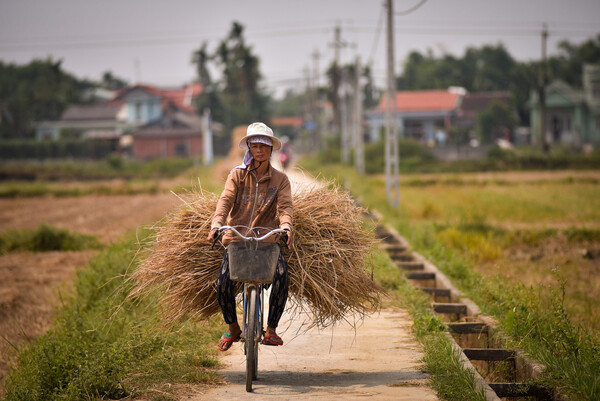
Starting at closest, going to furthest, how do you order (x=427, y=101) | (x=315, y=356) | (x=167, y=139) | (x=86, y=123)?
(x=315, y=356) < (x=167, y=139) < (x=427, y=101) < (x=86, y=123)

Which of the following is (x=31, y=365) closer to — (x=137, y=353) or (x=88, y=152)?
(x=137, y=353)

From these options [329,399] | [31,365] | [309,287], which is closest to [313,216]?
[309,287]

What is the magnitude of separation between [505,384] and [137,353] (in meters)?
3.04

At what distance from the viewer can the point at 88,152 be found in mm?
61906

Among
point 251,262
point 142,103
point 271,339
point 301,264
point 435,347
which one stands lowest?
point 435,347

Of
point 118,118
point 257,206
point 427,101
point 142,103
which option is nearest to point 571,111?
point 427,101

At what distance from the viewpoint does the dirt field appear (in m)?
9.83

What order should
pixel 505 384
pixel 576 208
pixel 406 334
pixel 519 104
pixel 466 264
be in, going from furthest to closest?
Answer: 1. pixel 519 104
2. pixel 576 208
3. pixel 466 264
4. pixel 406 334
5. pixel 505 384

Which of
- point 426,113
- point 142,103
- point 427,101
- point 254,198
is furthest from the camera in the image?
point 142,103

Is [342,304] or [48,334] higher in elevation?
[342,304]

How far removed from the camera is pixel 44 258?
16.1m

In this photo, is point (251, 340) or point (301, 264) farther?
point (301, 264)

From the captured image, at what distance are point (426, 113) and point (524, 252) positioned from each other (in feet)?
169

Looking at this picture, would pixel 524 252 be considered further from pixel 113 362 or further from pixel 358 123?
pixel 358 123
